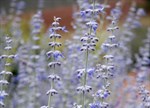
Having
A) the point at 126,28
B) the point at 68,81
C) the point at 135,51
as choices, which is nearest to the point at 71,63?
the point at 68,81

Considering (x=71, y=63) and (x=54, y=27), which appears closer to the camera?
(x=54, y=27)

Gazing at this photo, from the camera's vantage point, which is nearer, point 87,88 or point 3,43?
point 87,88

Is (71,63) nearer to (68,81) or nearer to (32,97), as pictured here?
(68,81)

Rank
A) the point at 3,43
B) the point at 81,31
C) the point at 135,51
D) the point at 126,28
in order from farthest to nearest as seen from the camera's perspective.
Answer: the point at 135,51
the point at 126,28
the point at 81,31
the point at 3,43

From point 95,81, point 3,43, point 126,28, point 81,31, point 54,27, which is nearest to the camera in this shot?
point 54,27

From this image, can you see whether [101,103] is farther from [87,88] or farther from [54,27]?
[54,27]

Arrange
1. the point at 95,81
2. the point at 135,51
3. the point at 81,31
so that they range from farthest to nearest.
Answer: the point at 135,51 < the point at 81,31 < the point at 95,81

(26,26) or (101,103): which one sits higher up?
(26,26)

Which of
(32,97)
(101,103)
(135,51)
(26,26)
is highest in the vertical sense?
(26,26)

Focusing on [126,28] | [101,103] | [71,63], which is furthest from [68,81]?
[101,103]
